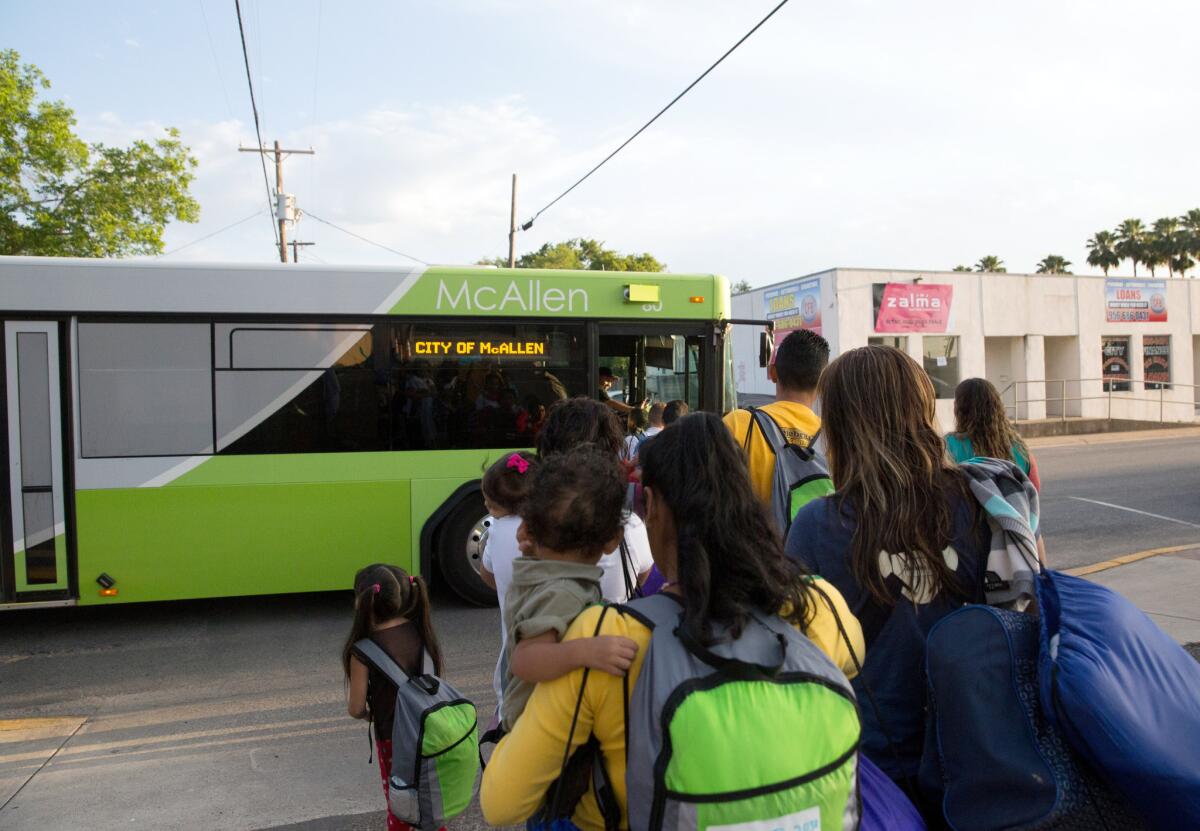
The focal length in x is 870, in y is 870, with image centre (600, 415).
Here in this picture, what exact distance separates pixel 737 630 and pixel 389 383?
603 cm

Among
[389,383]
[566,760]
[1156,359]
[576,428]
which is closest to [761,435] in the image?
[576,428]

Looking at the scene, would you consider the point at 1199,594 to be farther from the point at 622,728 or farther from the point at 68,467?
the point at 68,467

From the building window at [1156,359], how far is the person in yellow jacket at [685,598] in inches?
1340

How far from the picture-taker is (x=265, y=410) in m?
6.96

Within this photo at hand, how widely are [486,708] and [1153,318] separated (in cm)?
3250

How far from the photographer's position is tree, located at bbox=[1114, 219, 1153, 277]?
59.2 m

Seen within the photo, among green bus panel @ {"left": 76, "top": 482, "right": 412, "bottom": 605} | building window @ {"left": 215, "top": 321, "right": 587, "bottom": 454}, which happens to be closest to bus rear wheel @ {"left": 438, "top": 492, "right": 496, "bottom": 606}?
green bus panel @ {"left": 76, "top": 482, "right": 412, "bottom": 605}

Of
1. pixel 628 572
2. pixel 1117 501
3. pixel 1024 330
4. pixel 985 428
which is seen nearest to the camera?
pixel 628 572

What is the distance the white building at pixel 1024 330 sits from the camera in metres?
27.0

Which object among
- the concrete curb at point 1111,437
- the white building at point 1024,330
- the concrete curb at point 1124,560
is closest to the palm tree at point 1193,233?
the white building at point 1024,330

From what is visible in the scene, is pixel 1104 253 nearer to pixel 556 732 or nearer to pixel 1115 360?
pixel 1115 360

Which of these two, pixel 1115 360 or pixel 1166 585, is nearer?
pixel 1166 585

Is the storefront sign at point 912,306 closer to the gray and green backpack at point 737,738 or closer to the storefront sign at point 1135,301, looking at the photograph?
the storefront sign at point 1135,301

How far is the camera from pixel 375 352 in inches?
283
